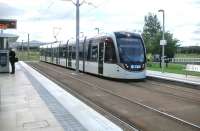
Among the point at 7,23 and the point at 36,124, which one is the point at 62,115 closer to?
the point at 36,124

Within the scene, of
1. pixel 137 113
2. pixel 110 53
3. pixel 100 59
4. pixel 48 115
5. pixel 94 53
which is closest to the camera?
pixel 48 115

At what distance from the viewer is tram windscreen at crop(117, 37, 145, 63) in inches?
969

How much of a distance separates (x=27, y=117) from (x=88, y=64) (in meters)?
20.7

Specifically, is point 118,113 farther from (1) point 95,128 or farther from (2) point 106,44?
(2) point 106,44

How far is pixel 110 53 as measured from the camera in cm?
2562

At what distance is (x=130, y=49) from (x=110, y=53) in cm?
140

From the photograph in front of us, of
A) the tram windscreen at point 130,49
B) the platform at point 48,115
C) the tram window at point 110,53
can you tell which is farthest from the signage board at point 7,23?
the platform at point 48,115

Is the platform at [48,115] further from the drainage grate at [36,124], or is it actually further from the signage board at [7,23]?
the signage board at [7,23]

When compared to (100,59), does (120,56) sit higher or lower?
higher

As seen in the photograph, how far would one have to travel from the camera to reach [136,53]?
25.0 metres

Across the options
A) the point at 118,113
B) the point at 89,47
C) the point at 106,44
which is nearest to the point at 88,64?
the point at 89,47

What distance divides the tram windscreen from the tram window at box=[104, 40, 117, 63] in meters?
0.56

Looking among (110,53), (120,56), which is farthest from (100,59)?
(120,56)

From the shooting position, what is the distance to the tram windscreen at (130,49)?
80.7ft
